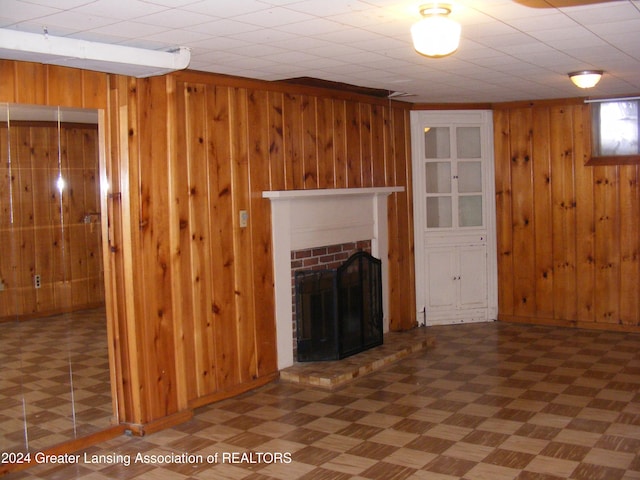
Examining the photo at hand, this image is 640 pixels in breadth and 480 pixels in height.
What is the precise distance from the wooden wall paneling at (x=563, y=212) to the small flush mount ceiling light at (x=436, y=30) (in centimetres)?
399

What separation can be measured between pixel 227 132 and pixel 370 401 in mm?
2087

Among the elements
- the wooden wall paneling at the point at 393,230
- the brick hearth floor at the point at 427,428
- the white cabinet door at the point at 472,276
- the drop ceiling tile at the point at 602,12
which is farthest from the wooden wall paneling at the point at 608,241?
the drop ceiling tile at the point at 602,12

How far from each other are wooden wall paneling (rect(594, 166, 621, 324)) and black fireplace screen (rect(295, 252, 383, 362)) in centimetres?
259

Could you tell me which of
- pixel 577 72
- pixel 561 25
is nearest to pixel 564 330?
pixel 577 72

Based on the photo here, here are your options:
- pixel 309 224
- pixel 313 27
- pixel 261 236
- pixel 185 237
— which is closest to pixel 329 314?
pixel 309 224

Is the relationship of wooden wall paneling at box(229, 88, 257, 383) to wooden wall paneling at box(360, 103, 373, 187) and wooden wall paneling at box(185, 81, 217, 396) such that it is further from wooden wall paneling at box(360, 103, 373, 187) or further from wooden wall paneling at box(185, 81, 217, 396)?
wooden wall paneling at box(360, 103, 373, 187)

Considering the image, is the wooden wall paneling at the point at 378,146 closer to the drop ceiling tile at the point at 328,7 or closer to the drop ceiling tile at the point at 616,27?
the drop ceiling tile at the point at 616,27

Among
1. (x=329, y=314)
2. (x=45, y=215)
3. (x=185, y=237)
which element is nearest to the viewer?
(x=45, y=215)

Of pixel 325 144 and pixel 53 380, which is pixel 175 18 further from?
Result: pixel 325 144

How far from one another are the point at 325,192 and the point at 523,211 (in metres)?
2.63

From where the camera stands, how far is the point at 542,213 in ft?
22.9

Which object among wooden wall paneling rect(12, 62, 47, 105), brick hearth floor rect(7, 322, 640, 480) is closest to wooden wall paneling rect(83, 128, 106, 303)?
wooden wall paneling rect(12, 62, 47, 105)

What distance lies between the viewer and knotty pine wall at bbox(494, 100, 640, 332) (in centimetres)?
665

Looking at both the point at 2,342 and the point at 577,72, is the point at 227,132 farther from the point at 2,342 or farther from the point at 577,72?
the point at 577,72
